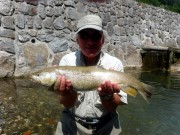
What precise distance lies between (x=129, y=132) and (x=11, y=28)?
13.4 ft

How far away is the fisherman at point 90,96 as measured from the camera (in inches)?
117

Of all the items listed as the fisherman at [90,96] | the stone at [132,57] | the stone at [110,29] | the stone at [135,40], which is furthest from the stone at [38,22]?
the fisherman at [90,96]

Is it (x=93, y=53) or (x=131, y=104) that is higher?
(x=93, y=53)

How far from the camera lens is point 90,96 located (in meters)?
3.12

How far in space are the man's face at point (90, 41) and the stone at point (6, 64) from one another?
4.94 m

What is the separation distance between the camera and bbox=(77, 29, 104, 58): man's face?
301 cm

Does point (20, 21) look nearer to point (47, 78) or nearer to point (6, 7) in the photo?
point (6, 7)

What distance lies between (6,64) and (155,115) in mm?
3682

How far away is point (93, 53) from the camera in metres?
3.02

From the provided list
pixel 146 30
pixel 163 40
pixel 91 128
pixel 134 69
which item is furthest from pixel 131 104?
pixel 163 40

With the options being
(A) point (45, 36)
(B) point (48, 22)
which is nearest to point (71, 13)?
(B) point (48, 22)

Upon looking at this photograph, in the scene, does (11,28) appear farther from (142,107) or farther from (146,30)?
(146,30)

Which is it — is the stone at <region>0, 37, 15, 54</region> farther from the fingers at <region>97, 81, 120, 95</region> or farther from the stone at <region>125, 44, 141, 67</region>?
the stone at <region>125, 44, 141, 67</region>

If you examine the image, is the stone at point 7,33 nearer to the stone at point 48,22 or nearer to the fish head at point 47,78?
the stone at point 48,22
